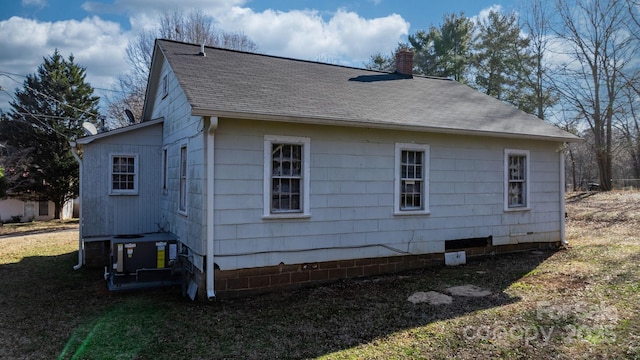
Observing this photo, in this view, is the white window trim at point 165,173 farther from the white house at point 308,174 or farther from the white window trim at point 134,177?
the white window trim at point 134,177

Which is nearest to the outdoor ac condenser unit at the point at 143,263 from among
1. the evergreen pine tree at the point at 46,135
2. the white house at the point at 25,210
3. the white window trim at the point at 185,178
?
the white window trim at the point at 185,178

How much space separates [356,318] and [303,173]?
2641mm

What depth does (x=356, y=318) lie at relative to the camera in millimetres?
5520

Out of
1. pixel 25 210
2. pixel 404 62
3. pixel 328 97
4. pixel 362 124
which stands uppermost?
pixel 404 62

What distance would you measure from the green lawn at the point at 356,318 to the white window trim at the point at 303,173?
1.34 meters

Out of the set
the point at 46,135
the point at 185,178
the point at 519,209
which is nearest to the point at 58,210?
the point at 46,135

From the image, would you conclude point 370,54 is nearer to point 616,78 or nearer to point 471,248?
point 616,78

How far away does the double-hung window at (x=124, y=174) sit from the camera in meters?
9.33

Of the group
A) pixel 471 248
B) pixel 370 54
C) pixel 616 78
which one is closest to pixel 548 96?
pixel 616 78

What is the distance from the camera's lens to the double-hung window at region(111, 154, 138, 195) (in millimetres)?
9328

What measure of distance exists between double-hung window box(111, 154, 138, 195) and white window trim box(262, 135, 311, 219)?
445cm

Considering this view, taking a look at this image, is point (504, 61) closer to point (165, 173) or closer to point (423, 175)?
point (423, 175)

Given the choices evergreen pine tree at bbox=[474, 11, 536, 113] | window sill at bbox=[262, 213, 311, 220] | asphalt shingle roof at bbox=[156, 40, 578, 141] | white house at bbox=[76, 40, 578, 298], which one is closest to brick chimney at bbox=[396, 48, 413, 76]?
asphalt shingle roof at bbox=[156, 40, 578, 141]

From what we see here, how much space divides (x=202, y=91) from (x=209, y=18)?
73.4 ft
